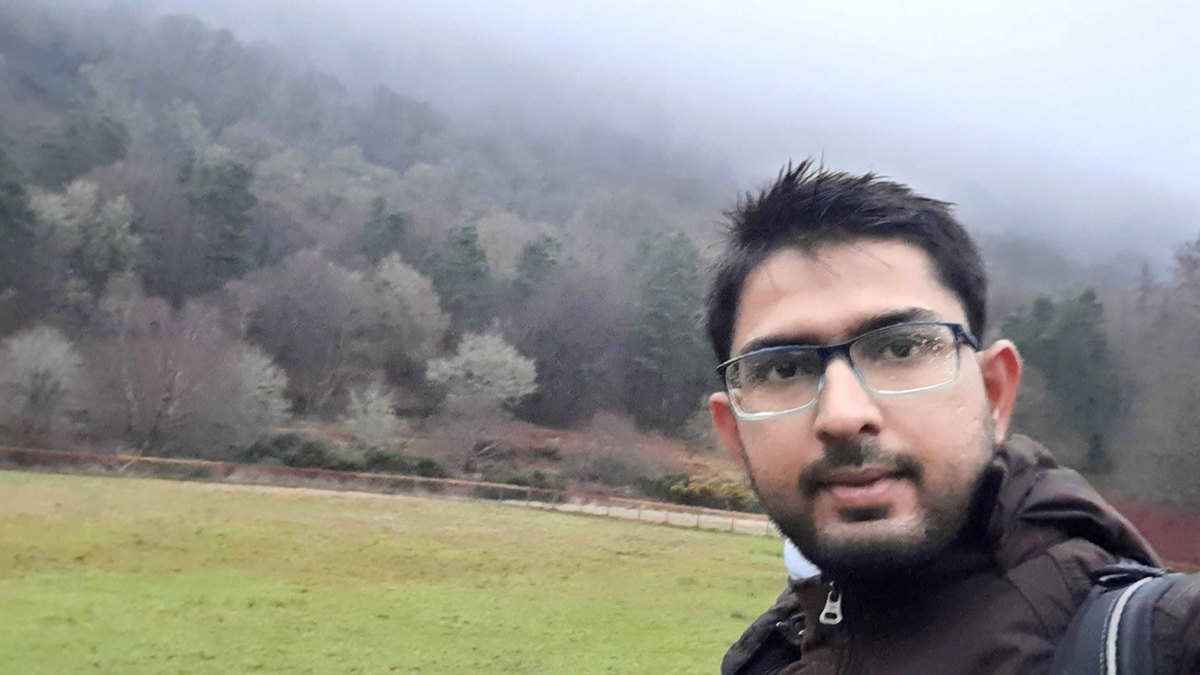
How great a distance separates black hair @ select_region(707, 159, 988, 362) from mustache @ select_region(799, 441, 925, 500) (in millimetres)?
224

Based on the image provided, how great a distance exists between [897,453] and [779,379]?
15 cm

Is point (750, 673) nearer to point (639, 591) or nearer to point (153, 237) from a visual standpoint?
point (639, 591)

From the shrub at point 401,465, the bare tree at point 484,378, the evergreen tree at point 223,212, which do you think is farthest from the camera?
the evergreen tree at point 223,212

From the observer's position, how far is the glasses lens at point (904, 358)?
0.83 m

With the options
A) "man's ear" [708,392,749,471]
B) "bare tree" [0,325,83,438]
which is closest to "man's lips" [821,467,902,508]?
"man's ear" [708,392,749,471]

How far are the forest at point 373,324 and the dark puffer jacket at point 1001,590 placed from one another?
6.94ft

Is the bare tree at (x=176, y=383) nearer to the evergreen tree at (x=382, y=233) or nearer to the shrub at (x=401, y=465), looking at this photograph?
the shrub at (x=401, y=465)

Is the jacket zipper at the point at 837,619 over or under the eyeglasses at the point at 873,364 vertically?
under

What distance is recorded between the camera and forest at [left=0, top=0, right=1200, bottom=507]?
350 centimetres

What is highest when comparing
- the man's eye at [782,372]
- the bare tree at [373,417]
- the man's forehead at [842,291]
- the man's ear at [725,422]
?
the man's forehead at [842,291]

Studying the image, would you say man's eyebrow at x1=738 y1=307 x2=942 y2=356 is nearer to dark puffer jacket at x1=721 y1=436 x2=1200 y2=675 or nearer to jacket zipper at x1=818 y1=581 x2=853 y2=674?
dark puffer jacket at x1=721 y1=436 x2=1200 y2=675

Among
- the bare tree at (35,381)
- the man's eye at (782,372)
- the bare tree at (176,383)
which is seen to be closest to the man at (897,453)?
the man's eye at (782,372)

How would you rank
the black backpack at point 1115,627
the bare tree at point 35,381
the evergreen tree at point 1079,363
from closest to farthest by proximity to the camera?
the black backpack at point 1115,627 → the evergreen tree at point 1079,363 → the bare tree at point 35,381

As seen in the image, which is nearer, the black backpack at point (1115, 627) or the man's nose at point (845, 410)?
the black backpack at point (1115, 627)
